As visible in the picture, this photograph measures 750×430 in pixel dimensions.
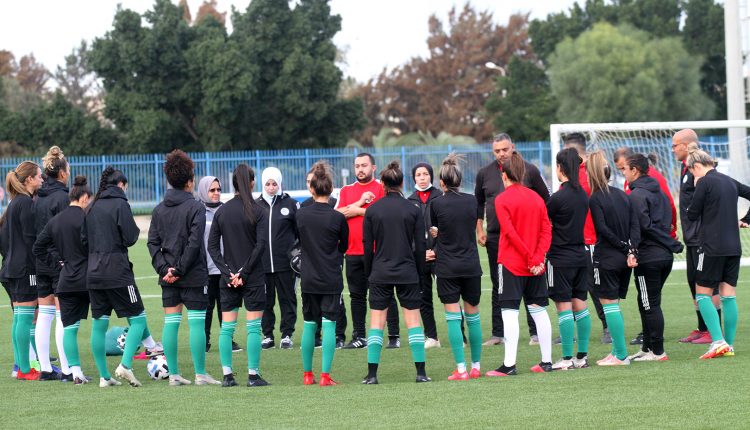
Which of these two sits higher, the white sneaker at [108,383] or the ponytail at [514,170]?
the ponytail at [514,170]

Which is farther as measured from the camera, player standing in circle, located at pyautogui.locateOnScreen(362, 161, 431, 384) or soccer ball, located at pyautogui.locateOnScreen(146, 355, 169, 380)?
soccer ball, located at pyautogui.locateOnScreen(146, 355, 169, 380)

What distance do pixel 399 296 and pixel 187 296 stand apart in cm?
184

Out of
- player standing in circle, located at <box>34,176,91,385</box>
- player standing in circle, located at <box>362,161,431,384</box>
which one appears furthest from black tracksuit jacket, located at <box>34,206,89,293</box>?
player standing in circle, located at <box>362,161,431,384</box>

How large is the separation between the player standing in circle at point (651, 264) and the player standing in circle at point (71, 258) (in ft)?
16.4

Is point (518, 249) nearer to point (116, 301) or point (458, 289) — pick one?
point (458, 289)

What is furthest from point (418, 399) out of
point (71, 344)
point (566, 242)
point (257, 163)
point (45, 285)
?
point (257, 163)

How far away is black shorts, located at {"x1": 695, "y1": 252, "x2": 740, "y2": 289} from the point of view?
10.1 m

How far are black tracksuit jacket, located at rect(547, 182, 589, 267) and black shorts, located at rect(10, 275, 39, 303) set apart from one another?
4.84 metres

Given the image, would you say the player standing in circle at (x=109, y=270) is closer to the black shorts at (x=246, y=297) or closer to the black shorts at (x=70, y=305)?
the black shorts at (x=70, y=305)

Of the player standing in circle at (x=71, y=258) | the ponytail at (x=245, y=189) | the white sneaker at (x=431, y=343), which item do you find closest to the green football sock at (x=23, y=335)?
the player standing in circle at (x=71, y=258)

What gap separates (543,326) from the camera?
9.30m

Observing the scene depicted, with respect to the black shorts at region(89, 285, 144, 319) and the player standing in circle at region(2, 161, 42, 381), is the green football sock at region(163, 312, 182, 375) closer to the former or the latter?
the black shorts at region(89, 285, 144, 319)

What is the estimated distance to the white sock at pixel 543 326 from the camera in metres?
9.30

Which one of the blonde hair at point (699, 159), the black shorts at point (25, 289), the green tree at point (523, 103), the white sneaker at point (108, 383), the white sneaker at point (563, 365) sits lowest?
the white sneaker at point (108, 383)
